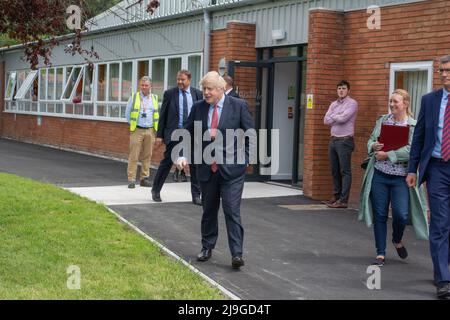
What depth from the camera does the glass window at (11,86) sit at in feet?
112

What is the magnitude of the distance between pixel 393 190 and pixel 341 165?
432 cm

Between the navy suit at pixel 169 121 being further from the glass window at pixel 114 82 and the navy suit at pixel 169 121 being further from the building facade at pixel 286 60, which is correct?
the glass window at pixel 114 82

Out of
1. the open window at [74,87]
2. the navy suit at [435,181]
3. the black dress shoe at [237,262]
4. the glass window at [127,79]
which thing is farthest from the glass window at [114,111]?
the navy suit at [435,181]

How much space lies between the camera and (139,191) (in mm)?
14117

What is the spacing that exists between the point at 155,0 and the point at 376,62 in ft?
15.9

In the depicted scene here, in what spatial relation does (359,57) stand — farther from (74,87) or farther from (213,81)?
(74,87)

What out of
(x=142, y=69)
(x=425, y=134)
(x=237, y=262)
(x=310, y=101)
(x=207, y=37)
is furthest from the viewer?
(x=142, y=69)

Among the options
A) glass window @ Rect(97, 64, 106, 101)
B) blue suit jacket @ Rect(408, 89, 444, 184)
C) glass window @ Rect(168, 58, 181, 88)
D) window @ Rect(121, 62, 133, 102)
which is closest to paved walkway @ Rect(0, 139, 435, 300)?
blue suit jacket @ Rect(408, 89, 444, 184)

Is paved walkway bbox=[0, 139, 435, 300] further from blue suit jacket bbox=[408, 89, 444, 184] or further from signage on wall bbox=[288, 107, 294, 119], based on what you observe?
signage on wall bbox=[288, 107, 294, 119]

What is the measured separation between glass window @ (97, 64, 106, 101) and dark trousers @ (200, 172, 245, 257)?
640 inches

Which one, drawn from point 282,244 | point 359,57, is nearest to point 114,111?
point 359,57

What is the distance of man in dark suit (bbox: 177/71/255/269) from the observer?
809cm

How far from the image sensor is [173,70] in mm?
19922
